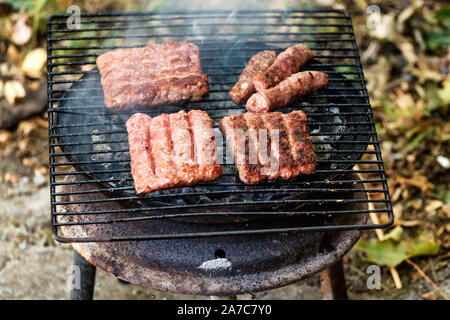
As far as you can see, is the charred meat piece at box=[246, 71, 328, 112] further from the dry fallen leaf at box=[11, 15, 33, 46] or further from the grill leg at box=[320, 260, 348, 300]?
the dry fallen leaf at box=[11, 15, 33, 46]

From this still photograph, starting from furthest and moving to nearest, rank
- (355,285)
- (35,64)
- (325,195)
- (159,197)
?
(35,64)
(355,285)
(325,195)
(159,197)

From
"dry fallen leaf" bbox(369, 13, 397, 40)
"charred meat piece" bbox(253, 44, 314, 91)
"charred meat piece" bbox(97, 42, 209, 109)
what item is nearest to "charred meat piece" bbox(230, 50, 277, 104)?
"charred meat piece" bbox(253, 44, 314, 91)

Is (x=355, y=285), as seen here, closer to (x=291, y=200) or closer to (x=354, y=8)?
(x=291, y=200)

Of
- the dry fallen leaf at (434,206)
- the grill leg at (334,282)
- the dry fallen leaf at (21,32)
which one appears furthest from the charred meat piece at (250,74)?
the dry fallen leaf at (21,32)

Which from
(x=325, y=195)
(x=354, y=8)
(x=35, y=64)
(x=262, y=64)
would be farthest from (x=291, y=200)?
(x=354, y=8)

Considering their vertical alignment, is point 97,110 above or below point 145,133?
above

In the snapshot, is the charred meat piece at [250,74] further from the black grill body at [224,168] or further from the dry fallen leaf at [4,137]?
the dry fallen leaf at [4,137]
